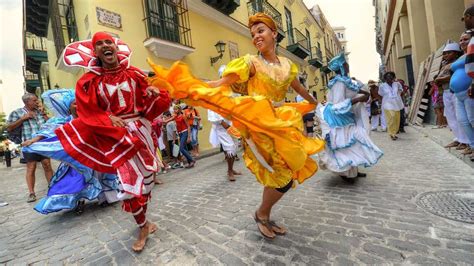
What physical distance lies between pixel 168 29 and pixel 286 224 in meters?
8.70

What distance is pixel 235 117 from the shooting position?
6.64ft

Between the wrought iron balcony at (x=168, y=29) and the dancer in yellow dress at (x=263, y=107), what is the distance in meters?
6.92

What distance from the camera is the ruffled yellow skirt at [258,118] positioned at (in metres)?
1.96

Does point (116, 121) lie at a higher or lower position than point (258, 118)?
higher

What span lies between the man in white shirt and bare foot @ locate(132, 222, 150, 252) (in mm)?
7305

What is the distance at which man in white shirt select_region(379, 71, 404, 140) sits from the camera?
26.1 ft

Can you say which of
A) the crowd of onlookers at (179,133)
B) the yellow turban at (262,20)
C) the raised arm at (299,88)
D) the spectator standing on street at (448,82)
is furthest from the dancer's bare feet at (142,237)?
the spectator standing on street at (448,82)

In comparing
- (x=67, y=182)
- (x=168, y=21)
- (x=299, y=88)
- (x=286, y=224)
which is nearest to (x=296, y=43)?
(x=168, y=21)

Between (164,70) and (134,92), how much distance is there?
30.7 inches

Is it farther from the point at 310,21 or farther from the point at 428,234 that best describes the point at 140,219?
the point at 310,21

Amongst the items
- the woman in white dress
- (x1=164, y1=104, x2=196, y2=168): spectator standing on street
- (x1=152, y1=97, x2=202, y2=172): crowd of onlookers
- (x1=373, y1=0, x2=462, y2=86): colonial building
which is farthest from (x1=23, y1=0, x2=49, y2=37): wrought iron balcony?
(x1=373, y1=0, x2=462, y2=86): colonial building

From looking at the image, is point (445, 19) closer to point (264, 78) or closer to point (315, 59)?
point (264, 78)

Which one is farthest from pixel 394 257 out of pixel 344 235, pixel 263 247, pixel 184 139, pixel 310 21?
pixel 310 21

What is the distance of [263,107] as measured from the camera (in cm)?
197
